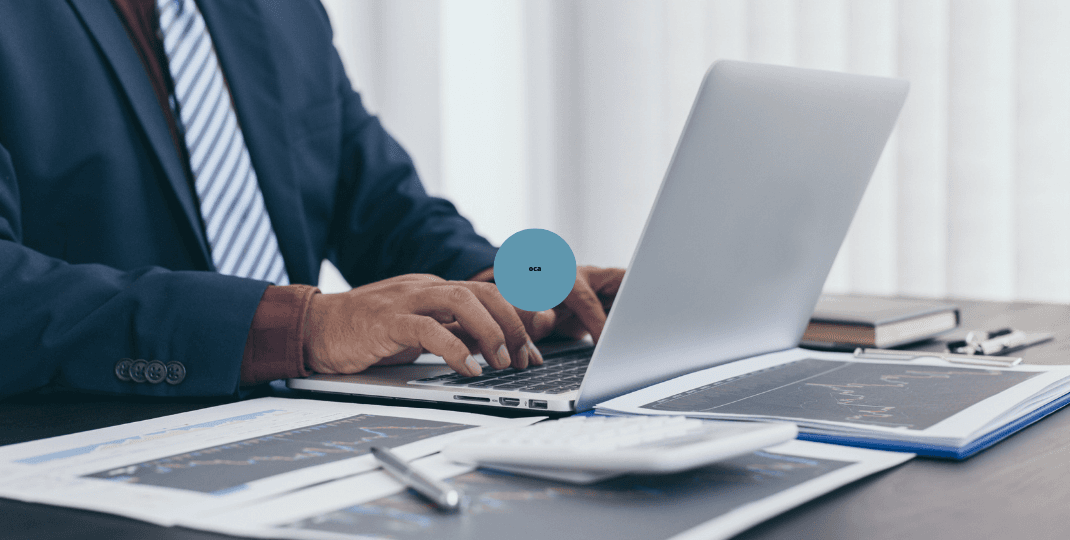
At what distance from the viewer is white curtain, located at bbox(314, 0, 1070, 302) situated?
2.17 meters

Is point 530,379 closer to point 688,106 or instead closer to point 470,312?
point 470,312

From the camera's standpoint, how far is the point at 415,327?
2.59 feet

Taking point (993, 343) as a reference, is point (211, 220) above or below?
above

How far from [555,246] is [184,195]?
2.11ft

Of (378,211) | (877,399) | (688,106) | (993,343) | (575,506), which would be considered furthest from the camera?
(688,106)

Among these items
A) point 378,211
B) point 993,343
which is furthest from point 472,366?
point 378,211

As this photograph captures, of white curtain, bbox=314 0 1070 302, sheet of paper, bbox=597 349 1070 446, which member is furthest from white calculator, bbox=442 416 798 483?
white curtain, bbox=314 0 1070 302

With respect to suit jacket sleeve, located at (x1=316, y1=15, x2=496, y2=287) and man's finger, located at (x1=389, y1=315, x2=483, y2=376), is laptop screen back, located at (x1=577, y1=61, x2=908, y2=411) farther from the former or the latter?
suit jacket sleeve, located at (x1=316, y1=15, x2=496, y2=287)

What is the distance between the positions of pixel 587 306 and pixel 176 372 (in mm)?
414

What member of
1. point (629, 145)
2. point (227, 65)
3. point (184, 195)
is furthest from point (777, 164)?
point (629, 145)

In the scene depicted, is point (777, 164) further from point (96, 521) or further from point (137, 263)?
point (137, 263)

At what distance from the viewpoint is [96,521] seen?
45 centimetres
